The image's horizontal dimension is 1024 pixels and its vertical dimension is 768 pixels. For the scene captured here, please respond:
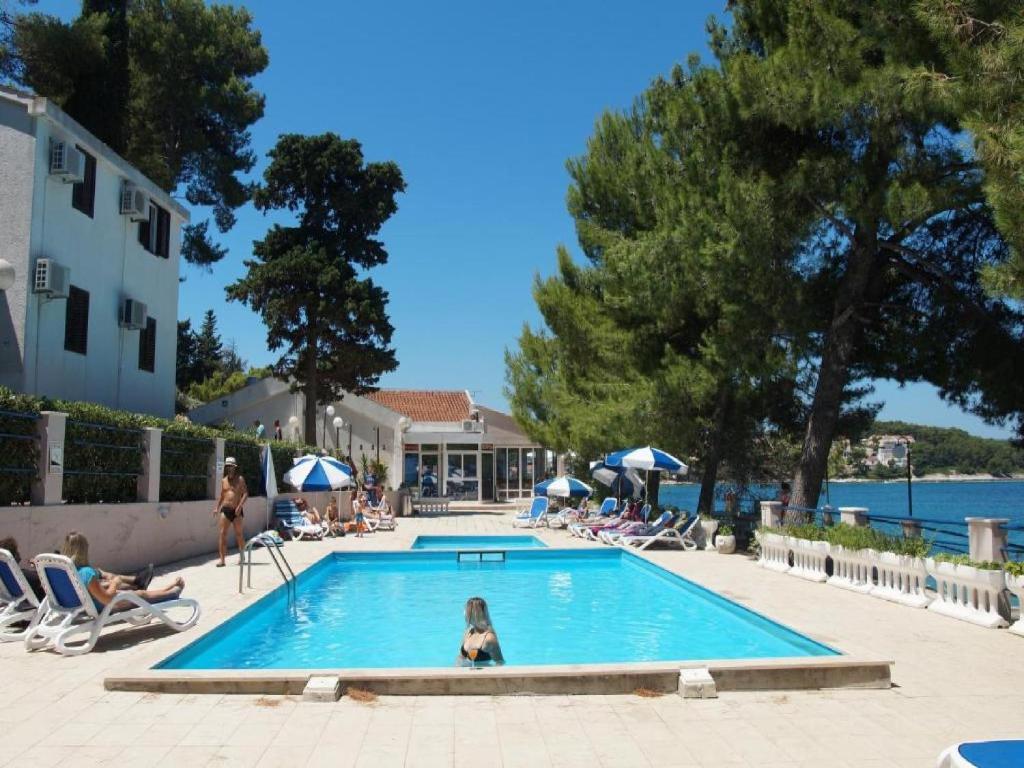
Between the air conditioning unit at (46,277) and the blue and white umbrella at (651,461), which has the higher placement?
the air conditioning unit at (46,277)

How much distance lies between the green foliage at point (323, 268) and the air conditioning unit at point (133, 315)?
9400 mm

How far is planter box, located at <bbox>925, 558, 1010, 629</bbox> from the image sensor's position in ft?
28.5

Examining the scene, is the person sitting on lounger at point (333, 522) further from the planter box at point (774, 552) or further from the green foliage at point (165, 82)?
the green foliage at point (165, 82)

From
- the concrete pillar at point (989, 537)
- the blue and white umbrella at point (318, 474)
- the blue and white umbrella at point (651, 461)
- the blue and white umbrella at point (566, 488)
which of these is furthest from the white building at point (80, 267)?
the concrete pillar at point (989, 537)

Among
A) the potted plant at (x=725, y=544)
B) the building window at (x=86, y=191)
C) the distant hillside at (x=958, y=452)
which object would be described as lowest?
the potted plant at (x=725, y=544)

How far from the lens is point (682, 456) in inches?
784

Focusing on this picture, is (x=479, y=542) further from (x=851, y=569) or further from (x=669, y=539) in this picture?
(x=851, y=569)

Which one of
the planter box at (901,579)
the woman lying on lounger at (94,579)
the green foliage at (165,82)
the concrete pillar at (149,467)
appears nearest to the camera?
the woman lying on lounger at (94,579)

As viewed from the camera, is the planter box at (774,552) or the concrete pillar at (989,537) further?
the planter box at (774,552)

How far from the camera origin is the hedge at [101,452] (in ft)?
30.9

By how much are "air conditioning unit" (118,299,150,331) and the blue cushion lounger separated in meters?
18.4

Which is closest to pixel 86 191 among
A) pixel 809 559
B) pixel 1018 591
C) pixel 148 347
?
pixel 148 347

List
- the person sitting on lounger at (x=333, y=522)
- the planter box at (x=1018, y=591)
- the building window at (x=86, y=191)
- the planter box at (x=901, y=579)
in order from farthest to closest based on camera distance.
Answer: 1. the person sitting on lounger at (x=333, y=522)
2. the building window at (x=86, y=191)
3. the planter box at (x=901, y=579)
4. the planter box at (x=1018, y=591)

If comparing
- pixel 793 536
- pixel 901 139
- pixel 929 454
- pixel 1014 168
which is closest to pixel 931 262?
pixel 901 139
